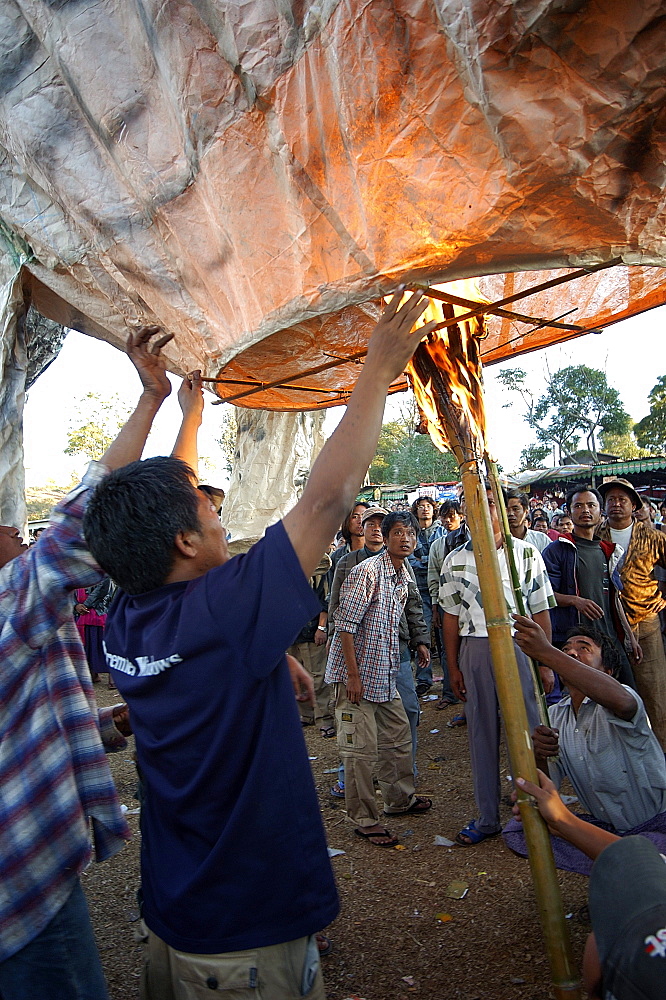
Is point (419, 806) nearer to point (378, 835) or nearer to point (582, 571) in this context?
point (378, 835)

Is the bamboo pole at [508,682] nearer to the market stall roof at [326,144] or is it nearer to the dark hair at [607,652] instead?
the market stall roof at [326,144]

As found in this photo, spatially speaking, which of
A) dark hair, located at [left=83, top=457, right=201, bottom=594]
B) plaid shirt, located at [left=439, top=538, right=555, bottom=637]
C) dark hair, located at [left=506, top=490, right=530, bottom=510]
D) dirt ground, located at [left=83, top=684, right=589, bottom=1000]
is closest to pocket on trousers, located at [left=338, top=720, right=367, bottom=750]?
dirt ground, located at [left=83, top=684, right=589, bottom=1000]

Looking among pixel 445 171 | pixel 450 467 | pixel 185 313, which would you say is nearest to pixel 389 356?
pixel 445 171

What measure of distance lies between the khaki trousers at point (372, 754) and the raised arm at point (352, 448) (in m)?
3.14

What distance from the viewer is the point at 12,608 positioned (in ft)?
5.26

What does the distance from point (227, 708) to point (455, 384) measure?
1606mm

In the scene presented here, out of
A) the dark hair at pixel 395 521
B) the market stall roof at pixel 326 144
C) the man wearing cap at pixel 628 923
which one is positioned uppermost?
the market stall roof at pixel 326 144

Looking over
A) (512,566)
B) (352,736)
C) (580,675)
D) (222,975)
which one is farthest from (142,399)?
(352,736)

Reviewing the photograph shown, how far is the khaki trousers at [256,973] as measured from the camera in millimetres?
1394

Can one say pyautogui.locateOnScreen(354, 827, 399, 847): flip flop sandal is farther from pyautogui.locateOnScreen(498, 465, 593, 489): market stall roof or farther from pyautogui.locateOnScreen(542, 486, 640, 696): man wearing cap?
pyautogui.locateOnScreen(498, 465, 593, 489): market stall roof

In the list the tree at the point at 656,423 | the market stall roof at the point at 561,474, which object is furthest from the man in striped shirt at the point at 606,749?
the tree at the point at 656,423

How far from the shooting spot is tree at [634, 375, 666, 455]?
102ft

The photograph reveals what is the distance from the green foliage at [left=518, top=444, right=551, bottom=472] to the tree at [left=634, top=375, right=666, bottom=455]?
625 cm

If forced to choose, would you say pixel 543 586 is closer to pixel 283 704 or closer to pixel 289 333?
pixel 289 333
